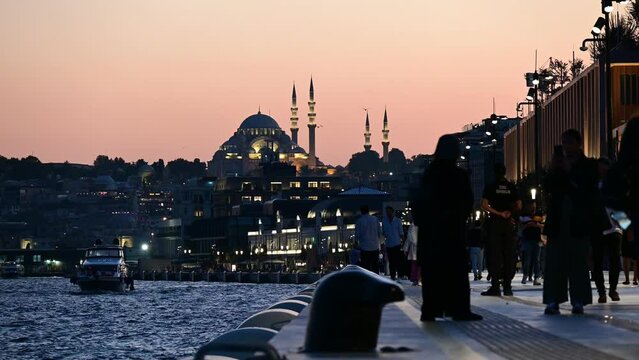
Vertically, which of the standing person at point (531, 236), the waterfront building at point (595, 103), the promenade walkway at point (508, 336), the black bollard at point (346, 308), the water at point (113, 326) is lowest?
the water at point (113, 326)

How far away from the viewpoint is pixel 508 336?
14930 millimetres

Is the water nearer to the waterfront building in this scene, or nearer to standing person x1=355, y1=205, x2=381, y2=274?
standing person x1=355, y1=205, x2=381, y2=274

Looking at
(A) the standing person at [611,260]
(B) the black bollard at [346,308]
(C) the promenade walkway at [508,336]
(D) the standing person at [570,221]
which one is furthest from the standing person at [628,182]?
(A) the standing person at [611,260]

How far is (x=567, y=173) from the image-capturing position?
18.1 metres

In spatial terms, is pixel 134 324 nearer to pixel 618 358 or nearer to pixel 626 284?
pixel 626 284

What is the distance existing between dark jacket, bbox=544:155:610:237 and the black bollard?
6169mm

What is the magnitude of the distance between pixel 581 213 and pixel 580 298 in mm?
1134

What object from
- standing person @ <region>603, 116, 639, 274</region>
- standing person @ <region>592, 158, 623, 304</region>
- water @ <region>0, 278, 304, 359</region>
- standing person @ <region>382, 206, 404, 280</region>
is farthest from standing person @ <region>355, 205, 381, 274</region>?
standing person @ <region>603, 116, 639, 274</region>

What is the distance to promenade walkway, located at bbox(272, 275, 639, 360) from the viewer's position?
41.0 ft

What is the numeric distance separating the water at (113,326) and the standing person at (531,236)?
8.52 m

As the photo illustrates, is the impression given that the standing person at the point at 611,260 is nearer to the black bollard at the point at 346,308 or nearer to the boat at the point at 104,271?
the black bollard at the point at 346,308

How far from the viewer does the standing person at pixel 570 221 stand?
1794cm

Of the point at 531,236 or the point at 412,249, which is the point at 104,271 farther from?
the point at 531,236

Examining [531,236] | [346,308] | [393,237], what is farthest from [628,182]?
[393,237]
